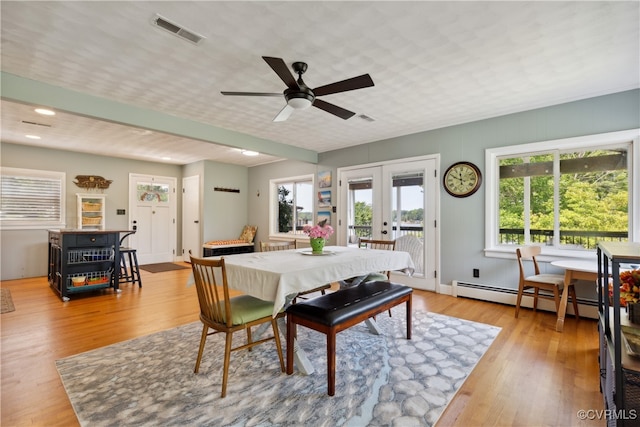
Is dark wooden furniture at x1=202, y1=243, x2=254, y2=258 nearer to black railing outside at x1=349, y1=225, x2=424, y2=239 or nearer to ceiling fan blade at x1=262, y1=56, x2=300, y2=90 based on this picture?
black railing outside at x1=349, y1=225, x2=424, y2=239

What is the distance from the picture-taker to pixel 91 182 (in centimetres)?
641

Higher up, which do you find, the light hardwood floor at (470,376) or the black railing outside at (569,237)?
the black railing outside at (569,237)

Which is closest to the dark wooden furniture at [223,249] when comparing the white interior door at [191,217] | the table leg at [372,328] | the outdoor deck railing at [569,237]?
the white interior door at [191,217]

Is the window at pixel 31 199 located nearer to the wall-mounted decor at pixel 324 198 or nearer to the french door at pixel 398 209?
the wall-mounted decor at pixel 324 198

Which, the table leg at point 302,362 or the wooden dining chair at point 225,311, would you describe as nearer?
the wooden dining chair at point 225,311

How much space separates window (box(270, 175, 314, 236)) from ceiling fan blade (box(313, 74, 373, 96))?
4.13m

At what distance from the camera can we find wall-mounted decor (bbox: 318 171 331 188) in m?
6.01

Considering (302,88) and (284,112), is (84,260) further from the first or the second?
(302,88)

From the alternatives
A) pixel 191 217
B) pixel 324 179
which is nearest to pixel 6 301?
pixel 191 217

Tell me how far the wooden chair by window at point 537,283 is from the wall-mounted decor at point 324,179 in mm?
3498

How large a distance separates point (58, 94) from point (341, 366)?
3.77 m

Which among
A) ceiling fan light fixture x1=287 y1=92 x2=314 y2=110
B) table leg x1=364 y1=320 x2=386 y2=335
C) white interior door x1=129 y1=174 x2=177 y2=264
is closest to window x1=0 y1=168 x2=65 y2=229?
white interior door x1=129 y1=174 x2=177 y2=264

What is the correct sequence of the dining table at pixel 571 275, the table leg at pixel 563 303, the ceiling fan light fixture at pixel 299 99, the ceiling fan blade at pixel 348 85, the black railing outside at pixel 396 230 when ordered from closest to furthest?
the ceiling fan blade at pixel 348 85 → the ceiling fan light fixture at pixel 299 99 → the dining table at pixel 571 275 → the table leg at pixel 563 303 → the black railing outside at pixel 396 230

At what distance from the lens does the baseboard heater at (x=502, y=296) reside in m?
3.32
